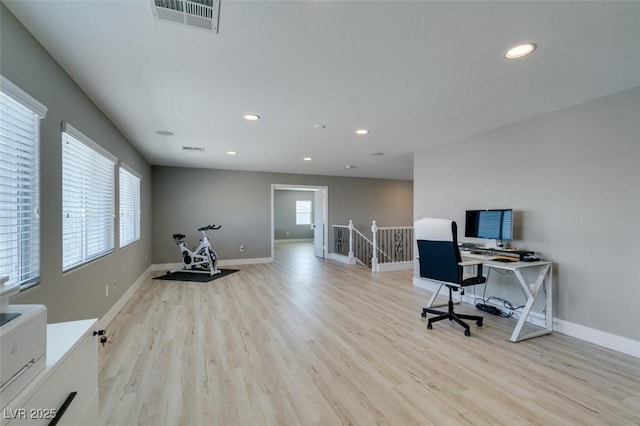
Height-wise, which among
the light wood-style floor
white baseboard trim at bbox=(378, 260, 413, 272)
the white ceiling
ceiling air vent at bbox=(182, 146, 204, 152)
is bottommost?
the light wood-style floor

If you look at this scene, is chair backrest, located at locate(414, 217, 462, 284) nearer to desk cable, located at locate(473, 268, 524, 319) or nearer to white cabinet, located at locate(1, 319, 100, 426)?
desk cable, located at locate(473, 268, 524, 319)

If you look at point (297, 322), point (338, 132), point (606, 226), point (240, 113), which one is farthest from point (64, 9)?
point (606, 226)

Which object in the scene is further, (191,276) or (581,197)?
(191,276)

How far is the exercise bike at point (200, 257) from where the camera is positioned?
19.8ft

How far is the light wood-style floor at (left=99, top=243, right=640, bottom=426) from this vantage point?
1.82 meters

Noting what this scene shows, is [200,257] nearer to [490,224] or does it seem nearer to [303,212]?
[490,224]

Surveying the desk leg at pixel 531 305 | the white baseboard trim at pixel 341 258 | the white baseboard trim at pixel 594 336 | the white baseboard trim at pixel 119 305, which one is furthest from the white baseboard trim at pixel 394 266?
the white baseboard trim at pixel 119 305

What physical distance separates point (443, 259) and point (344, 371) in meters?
1.61

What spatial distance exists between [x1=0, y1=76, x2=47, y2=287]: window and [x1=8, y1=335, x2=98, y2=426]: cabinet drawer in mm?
815

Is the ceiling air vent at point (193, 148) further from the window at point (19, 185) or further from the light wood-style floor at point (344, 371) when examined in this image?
the window at point (19, 185)

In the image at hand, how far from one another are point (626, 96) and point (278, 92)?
315 cm

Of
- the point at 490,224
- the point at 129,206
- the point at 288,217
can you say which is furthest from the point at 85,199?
the point at 288,217

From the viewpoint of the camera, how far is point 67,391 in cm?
109

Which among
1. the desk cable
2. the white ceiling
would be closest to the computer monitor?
the desk cable
